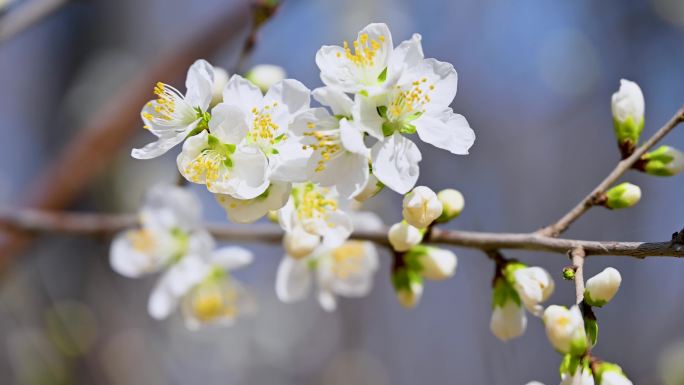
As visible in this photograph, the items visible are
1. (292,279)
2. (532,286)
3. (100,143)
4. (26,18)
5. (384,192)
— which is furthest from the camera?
(384,192)

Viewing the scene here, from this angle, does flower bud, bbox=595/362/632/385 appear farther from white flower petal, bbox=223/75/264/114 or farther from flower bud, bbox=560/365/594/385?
white flower petal, bbox=223/75/264/114

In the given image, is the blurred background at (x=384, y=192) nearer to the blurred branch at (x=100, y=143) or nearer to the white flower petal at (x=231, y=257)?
the blurred branch at (x=100, y=143)

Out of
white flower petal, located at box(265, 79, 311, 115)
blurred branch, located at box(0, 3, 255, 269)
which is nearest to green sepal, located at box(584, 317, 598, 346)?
white flower petal, located at box(265, 79, 311, 115)

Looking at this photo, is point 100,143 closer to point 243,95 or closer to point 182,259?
point 182,259

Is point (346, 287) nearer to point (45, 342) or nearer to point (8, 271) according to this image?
point (8, 271)

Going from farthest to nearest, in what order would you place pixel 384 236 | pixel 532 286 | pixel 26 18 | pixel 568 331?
pixel 26 18
pixel 384 236
pixel 532 286
pixel 568 331

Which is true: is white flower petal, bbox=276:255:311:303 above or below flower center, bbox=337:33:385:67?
below

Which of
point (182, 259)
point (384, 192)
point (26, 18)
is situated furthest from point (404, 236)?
point (384, 192)

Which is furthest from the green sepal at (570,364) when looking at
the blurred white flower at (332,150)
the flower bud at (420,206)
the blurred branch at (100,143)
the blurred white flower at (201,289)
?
the blurred branch at (100,143)

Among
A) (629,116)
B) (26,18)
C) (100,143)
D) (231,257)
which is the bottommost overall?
(100,143)
